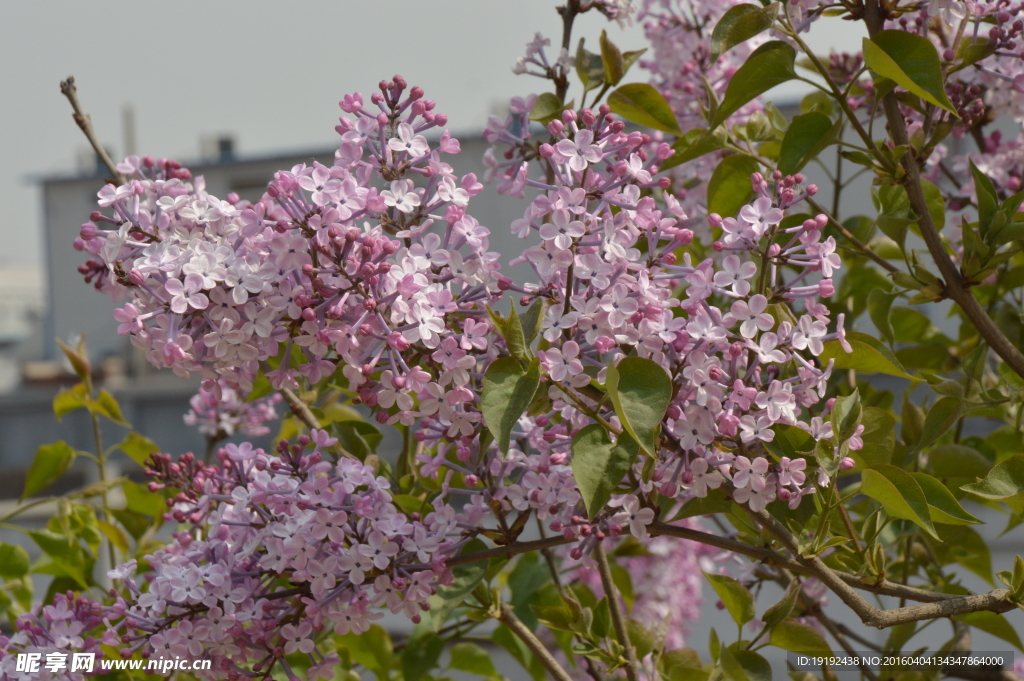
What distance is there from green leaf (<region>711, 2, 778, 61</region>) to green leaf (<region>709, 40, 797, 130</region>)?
46 millimetres

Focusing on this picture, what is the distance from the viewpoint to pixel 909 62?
0.72 m

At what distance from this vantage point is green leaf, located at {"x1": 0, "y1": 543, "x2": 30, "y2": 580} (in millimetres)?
1204

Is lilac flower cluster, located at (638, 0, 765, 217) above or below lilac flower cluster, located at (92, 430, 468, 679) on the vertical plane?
above

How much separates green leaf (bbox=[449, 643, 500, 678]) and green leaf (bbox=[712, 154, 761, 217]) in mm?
651

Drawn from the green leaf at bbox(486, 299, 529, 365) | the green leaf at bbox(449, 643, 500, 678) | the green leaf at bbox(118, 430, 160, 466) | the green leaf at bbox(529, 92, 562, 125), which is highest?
the green leaf at bbox(529, 92, 562, 125)

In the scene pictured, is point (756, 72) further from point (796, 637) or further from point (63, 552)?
point (63, 552)

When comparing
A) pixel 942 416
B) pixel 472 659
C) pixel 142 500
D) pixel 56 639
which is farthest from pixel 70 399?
pixel 942 416

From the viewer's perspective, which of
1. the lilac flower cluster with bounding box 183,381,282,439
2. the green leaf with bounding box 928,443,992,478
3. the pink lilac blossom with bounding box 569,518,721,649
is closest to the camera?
the green leaf with bounding box 928,443,992,478

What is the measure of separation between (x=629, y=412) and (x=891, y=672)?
0.62 m

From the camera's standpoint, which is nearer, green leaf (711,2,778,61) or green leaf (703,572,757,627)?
green leaf (711,2,778,61)

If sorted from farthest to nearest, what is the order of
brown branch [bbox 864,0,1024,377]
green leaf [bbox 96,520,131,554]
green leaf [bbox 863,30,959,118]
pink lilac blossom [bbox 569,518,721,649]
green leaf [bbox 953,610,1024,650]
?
pink lilac blossom [bbox 569,518,721,649]
green leaf [bbox 96,520,131,554]
green leaf [bbox 953,610,1024,650]
brown branch [bbox 864,0,1024,377]
green leaf [bbox 863,30,959,118]

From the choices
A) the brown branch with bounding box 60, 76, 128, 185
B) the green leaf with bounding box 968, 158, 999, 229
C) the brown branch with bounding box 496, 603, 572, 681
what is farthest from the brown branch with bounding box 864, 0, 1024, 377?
the brown branch with bounding box 60, 76, 128, 185

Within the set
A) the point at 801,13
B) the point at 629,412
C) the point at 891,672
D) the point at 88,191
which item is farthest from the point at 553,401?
the point at 88,191

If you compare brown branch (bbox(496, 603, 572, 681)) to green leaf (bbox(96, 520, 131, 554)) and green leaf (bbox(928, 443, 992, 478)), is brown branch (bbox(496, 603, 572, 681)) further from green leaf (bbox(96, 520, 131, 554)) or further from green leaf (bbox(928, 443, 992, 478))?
green leaf (bbox(96, 520, 131, 554))
